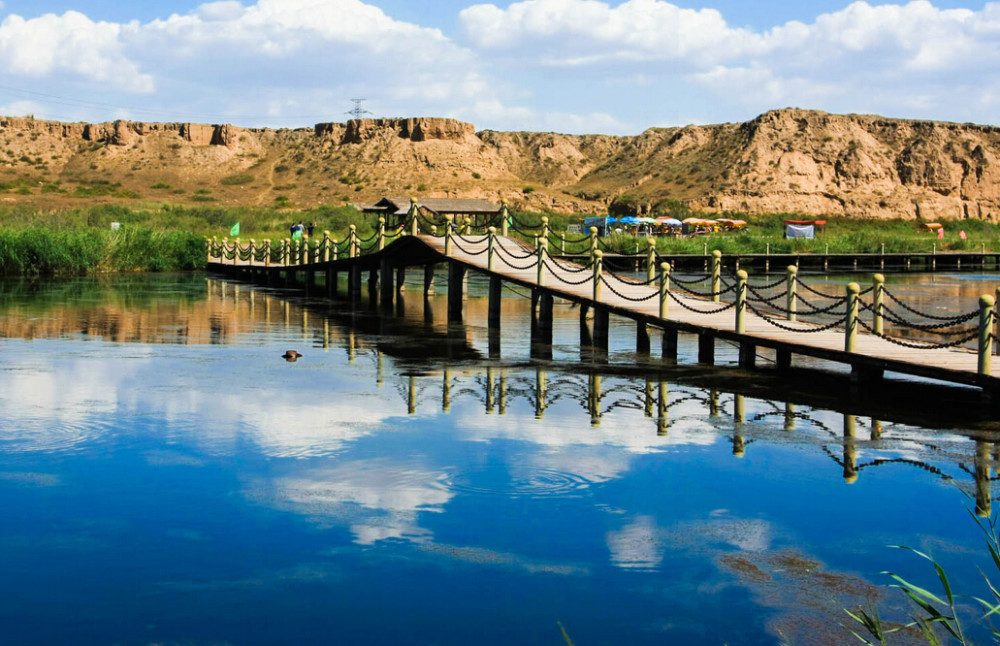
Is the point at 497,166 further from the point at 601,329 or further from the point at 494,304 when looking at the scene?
the point at 601,329

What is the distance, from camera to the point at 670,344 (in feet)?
66.4

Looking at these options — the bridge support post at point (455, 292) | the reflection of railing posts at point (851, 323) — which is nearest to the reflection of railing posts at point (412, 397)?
the reflection of railing posts at point (851, 323)

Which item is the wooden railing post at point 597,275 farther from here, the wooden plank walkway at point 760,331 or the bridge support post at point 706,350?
the bridge support post at point 706,350

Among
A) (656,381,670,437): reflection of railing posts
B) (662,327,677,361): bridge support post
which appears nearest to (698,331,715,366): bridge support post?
(662,327,677,361): bridge support post

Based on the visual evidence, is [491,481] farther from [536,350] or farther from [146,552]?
[536,350]

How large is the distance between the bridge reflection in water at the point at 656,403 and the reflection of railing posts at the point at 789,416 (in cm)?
1

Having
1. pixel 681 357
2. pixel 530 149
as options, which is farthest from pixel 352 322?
pixel 530 149

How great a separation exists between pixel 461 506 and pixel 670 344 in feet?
35.5

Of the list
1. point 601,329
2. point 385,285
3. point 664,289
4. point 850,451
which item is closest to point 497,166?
point 385,285

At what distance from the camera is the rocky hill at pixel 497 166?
125 m

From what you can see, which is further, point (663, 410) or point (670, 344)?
point (670, 344)

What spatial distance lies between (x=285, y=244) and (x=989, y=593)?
39532 mm

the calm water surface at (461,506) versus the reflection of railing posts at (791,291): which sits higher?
the reflection of railing posts at (791,291)

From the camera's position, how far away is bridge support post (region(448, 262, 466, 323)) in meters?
28.3
